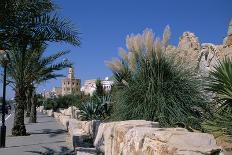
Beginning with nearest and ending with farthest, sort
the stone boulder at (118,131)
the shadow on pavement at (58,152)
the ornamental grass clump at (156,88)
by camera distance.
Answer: the stone boulder at (118,131) → the ornamental grass clump at (156,88) → the shadow on pavement at (58,152)

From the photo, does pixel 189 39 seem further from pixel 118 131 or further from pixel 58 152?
pixel 118 131

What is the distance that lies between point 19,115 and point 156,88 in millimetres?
12140

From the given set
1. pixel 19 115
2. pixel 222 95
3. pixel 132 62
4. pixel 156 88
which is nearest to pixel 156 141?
pixel 222 95

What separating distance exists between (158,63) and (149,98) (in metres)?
1.44

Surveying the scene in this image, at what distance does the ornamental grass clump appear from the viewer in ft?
36.5

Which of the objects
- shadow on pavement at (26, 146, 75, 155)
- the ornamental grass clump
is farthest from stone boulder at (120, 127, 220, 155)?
shadow on pavement at (26, 146, 75, 155)

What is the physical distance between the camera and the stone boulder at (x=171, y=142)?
4.59 m

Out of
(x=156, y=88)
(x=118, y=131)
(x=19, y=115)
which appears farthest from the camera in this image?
(x=19, y=115)

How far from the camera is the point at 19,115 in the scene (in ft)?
73.7

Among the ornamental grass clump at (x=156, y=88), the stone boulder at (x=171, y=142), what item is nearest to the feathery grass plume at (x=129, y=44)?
the ornamental grass clump at (x=156, y=88)

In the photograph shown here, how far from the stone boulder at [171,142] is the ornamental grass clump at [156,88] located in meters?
4.50

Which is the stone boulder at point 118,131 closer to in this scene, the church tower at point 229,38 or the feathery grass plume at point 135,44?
the feathery grass plume at point 135,44

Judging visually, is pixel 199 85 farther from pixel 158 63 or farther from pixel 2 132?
pixel 2 132

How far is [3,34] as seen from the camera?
452 inches
